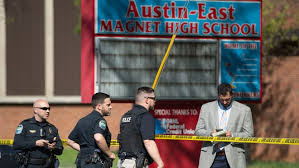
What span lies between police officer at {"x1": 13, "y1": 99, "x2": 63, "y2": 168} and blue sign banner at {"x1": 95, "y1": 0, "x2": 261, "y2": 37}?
3710 mm

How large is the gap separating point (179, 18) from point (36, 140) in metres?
4.78

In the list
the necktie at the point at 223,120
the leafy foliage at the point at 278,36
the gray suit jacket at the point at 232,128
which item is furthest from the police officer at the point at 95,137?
the leafy foliage at the point at 278,36

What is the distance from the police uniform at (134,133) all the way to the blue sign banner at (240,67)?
485 centimetres

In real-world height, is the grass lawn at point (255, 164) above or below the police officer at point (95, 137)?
below

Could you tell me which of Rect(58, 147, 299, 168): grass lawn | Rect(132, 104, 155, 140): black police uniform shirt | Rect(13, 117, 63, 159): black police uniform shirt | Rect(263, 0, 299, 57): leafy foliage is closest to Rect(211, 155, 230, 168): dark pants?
Rect(132, 104, 155, 140): black police uniform shirt

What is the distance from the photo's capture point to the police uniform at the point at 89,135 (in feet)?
24.8

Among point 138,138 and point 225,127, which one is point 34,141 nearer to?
point 138,138

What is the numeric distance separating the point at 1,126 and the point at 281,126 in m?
8.95

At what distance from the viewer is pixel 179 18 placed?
11836mm

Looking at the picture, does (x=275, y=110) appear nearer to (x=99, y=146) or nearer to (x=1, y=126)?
(x=1, y=126)

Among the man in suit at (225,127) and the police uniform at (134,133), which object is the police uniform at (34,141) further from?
the man in suit at (225,127)

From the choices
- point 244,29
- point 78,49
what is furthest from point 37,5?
point 244,29

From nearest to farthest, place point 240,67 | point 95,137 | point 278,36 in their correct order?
1. point 95,137
2. point 240,67
3. point 278,36

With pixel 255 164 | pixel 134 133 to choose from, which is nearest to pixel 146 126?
pixel 134 133
